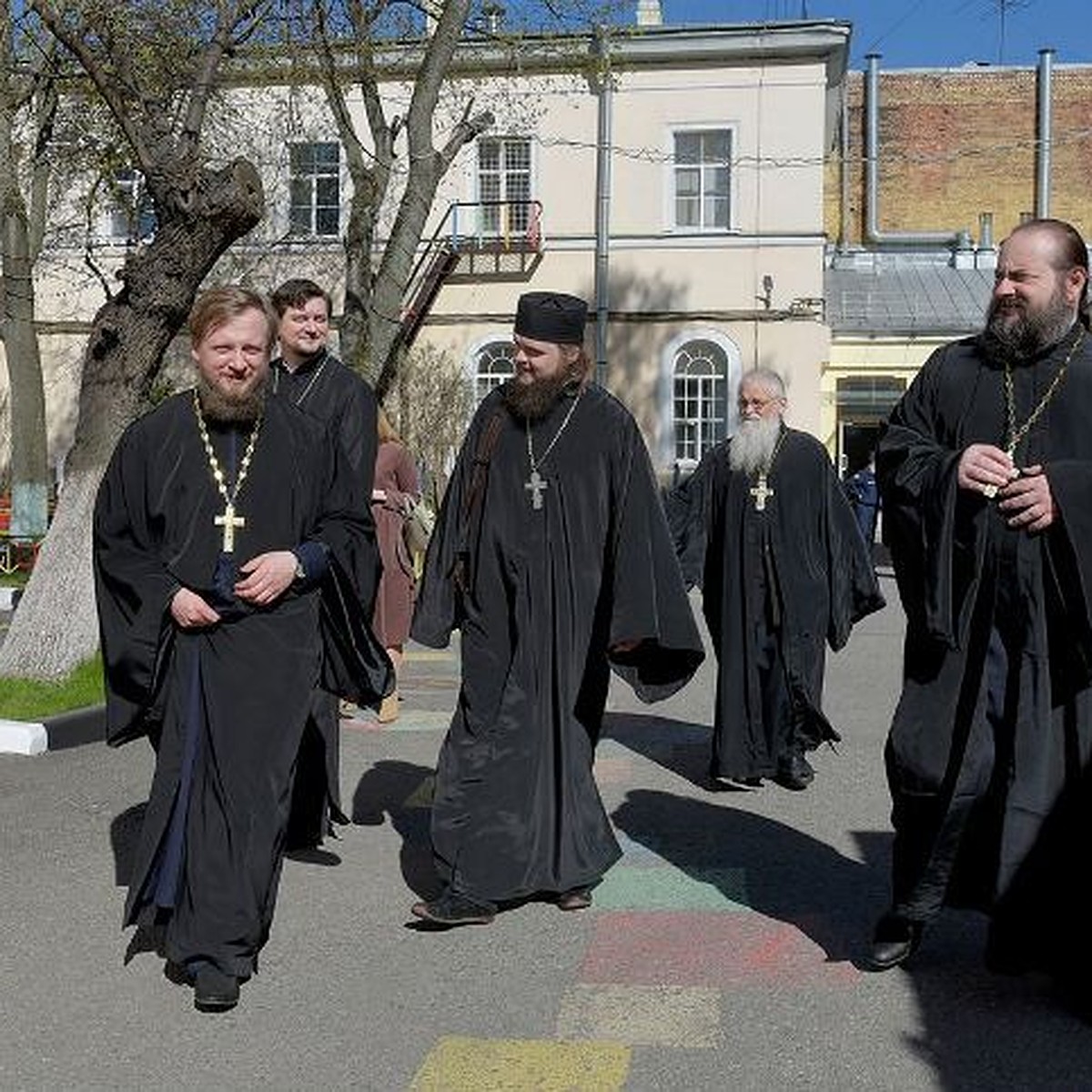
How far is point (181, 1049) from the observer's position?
4.45 metres

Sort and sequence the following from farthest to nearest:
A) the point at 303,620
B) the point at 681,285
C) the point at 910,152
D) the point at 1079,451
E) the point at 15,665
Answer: the point at 910,152, the point at 681,285, the point at 15,665, the point at 303,620, the point at 1079,451

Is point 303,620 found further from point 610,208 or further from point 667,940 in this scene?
point 610,208

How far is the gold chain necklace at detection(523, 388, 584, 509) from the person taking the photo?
237 inches

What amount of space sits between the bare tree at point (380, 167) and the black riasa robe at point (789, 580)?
983 cm

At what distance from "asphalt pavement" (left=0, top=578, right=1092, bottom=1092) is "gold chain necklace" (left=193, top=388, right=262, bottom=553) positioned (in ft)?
4.31

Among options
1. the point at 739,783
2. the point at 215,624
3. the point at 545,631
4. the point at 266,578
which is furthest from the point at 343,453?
the point at 739,783

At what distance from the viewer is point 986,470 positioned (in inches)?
184

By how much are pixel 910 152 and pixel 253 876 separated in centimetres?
4378

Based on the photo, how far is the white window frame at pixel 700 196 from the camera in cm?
3164

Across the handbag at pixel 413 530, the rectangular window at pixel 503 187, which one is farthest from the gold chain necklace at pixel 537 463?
the rectangular window at pixel 503 187

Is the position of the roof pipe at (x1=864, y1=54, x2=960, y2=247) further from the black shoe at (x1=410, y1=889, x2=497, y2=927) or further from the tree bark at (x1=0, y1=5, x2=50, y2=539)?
the black shoe at (x1=410, y1=889, x2=497, y2=927)

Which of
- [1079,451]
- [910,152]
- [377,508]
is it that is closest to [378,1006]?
[1079,451]

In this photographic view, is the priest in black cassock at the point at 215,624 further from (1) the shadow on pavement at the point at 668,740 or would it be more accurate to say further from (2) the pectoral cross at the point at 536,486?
(1) the shadow on pavement at the point at 668,740

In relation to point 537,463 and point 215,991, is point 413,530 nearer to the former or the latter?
point 537,463
